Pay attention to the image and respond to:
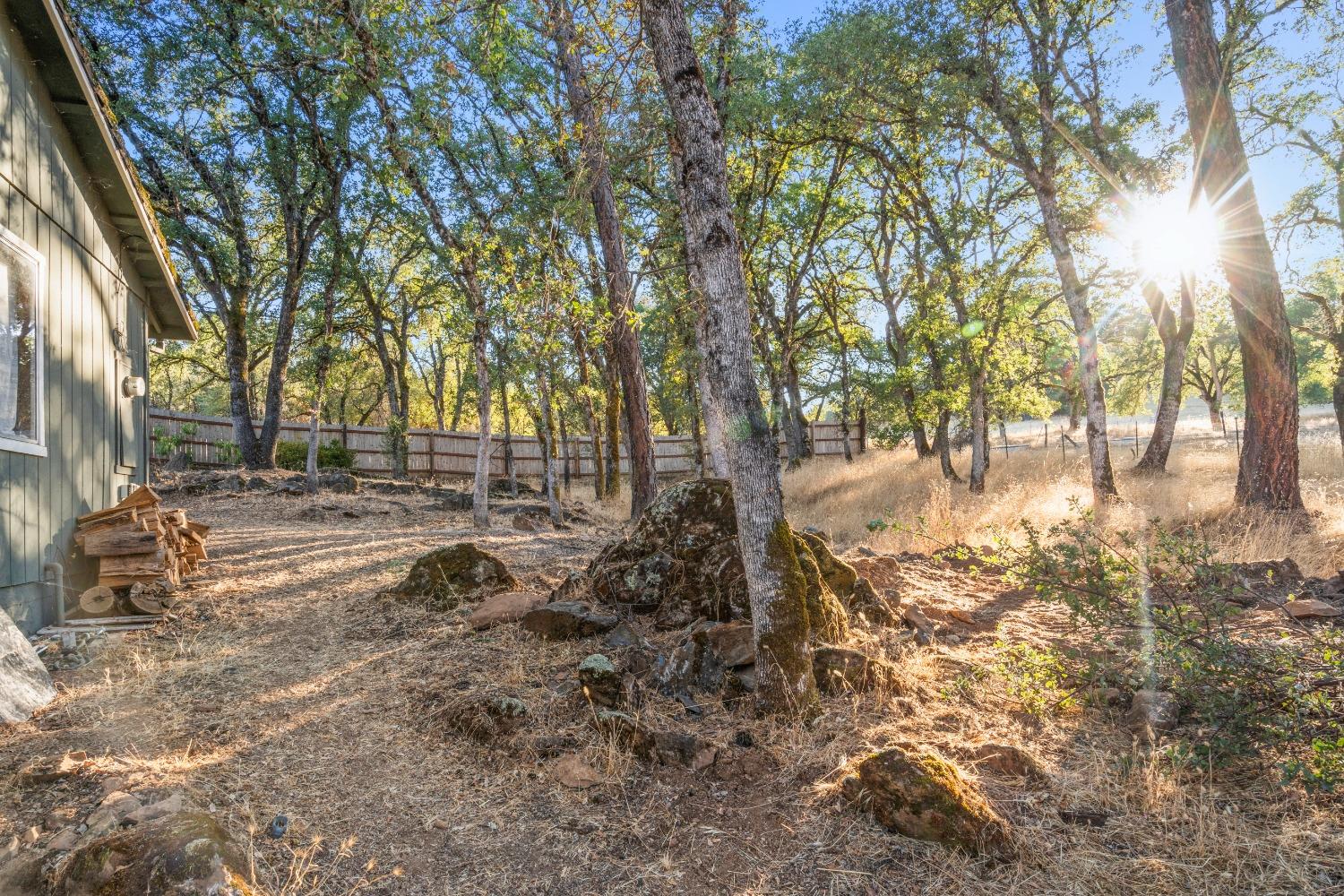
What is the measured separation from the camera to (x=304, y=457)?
59.9 ft

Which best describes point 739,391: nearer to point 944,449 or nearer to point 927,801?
point 927,801

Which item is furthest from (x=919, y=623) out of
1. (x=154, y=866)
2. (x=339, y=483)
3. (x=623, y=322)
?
(x=339, y=483)

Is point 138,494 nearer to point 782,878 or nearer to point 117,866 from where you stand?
point 117,866

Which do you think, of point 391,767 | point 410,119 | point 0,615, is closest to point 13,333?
point 0,615

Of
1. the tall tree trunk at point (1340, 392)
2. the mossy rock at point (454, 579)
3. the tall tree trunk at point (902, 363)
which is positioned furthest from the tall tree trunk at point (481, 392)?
the tall tree trunk at point (1340, 392)

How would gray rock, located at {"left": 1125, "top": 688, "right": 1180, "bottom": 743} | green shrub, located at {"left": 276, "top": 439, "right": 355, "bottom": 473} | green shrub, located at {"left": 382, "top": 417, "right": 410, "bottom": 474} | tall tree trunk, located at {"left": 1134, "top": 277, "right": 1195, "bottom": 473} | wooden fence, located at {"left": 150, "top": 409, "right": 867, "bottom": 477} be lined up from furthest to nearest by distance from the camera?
wooden fence, located at {"left": 150, "top": 409, "right": 867, "bottom": 477}, green shrub, located at {"left": 276, "top": 439, "right": 355, "bottom": 473}, green shrub, located at {"left": 382, "top": 417, "right": 410, "bottom": 474}, tall tree trunk, located at {"left": 1134, "top": 277, "right": 1195, "bottom": 473}, gray rock, located at {"left": 1125, "top": 688, "right": 1180, "bottom": 743}

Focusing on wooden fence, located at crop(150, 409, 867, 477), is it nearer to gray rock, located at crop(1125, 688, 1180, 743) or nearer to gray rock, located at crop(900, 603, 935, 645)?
gray rock, located at crop(900, 603, 935, 645)

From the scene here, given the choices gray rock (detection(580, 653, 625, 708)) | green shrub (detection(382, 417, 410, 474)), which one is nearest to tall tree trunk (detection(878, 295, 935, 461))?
gray rock (detection(580, 653, 625, 708))

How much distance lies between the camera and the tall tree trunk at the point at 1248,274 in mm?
8102

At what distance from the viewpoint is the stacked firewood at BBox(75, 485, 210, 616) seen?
5.56 metres

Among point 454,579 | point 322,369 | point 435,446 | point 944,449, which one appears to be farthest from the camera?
point 435,446

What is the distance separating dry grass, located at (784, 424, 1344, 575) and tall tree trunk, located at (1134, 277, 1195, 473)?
49 centimetres

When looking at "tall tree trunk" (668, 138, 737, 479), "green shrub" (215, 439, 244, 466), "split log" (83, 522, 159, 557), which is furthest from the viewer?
"green shrub" (215, 439, 244, 466)

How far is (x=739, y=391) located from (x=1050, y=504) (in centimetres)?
846
